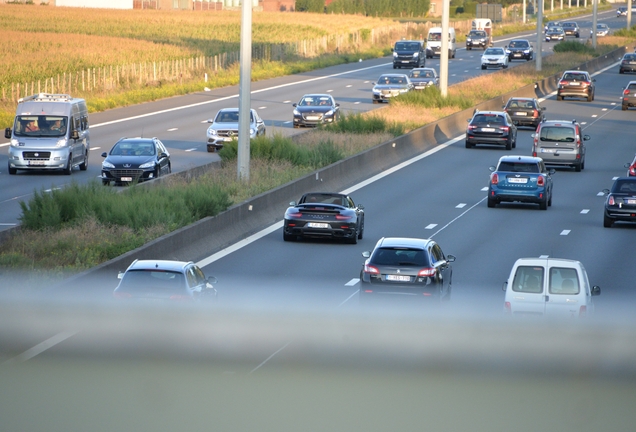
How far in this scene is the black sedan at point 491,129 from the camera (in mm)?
43438

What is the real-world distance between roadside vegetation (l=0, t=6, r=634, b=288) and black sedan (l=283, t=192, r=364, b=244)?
172cm

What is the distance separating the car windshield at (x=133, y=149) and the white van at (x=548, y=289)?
19.7m

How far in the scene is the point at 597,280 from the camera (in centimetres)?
2078

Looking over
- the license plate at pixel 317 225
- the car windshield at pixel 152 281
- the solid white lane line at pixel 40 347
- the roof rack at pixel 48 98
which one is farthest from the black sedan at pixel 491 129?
the solid white lane line at pixel 40 347

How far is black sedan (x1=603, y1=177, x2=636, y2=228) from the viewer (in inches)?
1098

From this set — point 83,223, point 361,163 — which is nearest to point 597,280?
point 83,223

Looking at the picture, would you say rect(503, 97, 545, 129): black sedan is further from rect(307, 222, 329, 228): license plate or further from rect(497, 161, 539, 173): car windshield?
rect(307, 222, 329, 228): license plate

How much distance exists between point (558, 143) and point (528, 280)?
23798 millimetres

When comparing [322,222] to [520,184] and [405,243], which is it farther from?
[520,184]

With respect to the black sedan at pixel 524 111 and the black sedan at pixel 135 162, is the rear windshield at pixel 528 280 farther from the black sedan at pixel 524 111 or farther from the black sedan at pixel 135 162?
the black sedan at pixel 524 111

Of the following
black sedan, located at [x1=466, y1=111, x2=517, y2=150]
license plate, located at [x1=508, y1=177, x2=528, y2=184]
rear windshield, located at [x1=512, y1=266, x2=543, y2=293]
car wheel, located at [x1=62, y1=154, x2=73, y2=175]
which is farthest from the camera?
black sedan, located at [x1=466, y1=111, x2=517, y2=150]

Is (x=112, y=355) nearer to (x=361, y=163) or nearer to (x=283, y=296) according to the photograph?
(x=283, y=296)

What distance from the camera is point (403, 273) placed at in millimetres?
17188

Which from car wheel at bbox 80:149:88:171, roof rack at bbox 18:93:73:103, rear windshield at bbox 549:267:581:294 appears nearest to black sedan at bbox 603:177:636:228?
rear windshield at bbox 549:267:581:294
